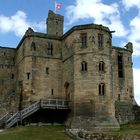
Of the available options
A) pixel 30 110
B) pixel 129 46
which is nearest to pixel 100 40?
pixel 129 46

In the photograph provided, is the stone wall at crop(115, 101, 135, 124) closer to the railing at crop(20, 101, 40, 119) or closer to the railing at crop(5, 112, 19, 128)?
the railing at crop(20, 101, 40, 119)

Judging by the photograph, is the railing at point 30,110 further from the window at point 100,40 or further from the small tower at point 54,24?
the small tower at point 54,24

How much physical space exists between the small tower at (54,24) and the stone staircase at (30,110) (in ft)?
57.3

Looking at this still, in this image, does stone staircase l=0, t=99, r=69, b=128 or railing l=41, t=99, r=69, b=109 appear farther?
railing l=41, t=99, r=69, b=109

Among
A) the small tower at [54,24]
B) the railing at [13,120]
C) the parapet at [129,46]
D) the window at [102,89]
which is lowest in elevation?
the railing at [13,120]

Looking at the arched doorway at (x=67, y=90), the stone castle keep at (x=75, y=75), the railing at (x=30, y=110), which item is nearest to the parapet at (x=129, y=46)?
the stone castle keep at (x=75, y=75)

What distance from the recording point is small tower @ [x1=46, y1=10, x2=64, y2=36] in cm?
5999

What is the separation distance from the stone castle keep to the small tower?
7.90 m

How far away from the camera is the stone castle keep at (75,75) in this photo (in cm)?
4369

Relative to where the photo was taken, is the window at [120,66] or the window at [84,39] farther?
the window at [120,66]

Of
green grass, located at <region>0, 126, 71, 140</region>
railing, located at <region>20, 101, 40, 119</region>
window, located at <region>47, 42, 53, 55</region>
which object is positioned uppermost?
window, located at <region>47, 42, 53, 55</region>

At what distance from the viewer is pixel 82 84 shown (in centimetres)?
4416

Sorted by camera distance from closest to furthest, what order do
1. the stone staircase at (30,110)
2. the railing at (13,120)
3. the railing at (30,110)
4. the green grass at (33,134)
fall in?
the green grass at (33,134) → the railing at (13,120) → the stone staircase at (30,110) → the railing at (30,110)

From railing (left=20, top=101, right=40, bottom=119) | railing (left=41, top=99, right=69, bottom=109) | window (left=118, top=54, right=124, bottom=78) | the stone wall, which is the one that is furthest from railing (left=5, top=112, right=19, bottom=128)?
window (left=118, top=54, right=124, bottom=78)
